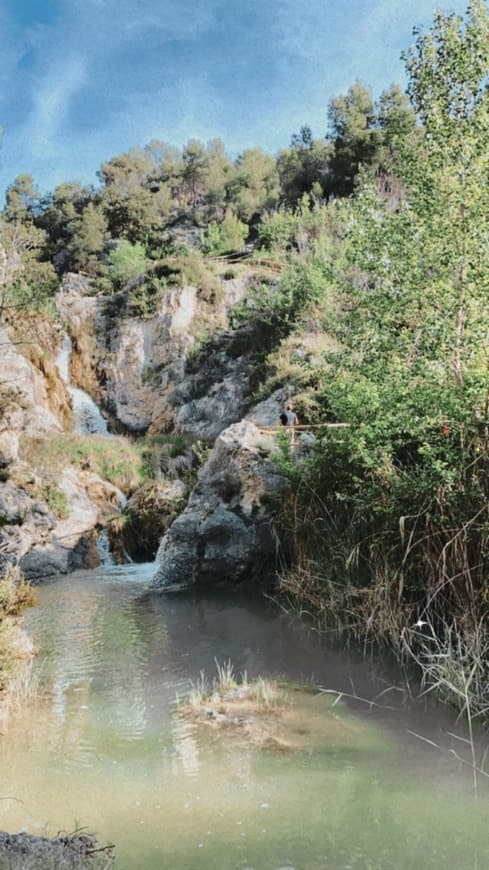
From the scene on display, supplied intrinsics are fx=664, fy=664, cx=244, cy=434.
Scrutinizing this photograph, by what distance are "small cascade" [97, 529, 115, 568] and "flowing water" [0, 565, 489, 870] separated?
9453 millimetres

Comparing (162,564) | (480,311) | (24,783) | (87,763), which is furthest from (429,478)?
(162,564)

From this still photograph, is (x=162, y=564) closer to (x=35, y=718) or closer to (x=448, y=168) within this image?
(x=35, y=718)

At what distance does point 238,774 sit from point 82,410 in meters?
25.4

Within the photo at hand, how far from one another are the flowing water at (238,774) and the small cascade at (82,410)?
778 inches

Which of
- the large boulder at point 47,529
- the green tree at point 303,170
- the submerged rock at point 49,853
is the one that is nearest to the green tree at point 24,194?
the green tree at point 303,170

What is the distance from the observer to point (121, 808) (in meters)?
5.47

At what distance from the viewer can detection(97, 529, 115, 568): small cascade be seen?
19766 mm

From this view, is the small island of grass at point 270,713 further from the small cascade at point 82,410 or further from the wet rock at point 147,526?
the small cascade at point 82,410

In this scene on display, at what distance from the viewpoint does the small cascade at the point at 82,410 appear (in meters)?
29.3

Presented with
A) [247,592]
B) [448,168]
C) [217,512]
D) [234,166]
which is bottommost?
[247,592]

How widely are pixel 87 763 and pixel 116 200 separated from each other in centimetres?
5546

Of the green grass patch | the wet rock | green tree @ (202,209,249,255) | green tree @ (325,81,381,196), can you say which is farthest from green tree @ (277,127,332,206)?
the wet rock

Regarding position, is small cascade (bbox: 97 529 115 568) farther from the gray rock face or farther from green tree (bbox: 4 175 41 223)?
green tree (bbox: 4 175 41 223)

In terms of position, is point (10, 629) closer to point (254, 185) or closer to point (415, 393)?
point (415, 393)
